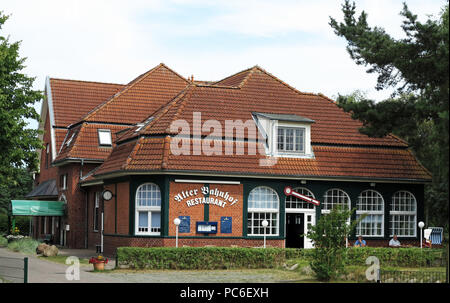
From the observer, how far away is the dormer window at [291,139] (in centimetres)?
3406

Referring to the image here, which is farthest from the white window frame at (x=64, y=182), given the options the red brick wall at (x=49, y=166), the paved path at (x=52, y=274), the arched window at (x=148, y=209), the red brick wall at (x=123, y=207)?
the paved path at (x=52, y=274)

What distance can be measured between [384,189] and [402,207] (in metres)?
1.41

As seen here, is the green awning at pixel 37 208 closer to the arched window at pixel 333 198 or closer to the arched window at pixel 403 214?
the arched window at pixel 333 198

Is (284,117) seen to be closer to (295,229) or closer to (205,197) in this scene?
(295,229)

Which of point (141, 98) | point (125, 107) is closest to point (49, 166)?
point (125, 107)

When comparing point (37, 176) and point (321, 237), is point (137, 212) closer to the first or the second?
point (321, 237)

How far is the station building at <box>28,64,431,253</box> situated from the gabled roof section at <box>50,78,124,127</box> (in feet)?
20.4

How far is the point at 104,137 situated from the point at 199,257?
54.9 ft

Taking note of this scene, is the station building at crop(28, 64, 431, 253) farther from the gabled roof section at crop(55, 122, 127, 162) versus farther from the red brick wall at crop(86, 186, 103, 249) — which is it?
the gabled roof section at crop(55, 122, 127, 162)

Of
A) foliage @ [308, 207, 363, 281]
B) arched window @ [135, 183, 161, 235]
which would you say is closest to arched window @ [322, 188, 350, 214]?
arched window @ [135, 183, 161, 235]

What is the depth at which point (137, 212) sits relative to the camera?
31766 mm

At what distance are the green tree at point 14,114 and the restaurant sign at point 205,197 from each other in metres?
8.06

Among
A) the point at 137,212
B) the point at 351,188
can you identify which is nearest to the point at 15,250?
the point at 137,212

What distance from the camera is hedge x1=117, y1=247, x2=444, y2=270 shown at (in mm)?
27141
